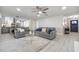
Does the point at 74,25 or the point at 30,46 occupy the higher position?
the point at 74,25

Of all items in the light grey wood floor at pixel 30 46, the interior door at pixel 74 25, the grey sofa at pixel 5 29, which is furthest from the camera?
the interior door at pixel 74 25

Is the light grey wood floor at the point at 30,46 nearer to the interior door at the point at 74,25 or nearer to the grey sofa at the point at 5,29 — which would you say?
the grey sofa at the point at 5,29

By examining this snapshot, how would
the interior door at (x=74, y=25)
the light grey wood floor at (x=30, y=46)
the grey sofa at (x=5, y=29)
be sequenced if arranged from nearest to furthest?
the grey sofa at (x=5, y=29)
the light grey wood floor at (x=30, y=46)
the interior door at (x=74, y=25)

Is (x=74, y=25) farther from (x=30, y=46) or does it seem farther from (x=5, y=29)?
(x=5, y=29)

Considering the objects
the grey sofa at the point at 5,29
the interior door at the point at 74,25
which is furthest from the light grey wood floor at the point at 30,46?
the interior door at the point at 74,25

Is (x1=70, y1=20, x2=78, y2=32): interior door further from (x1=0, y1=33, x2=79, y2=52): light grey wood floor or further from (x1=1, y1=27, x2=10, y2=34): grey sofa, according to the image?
(x1=1, y1=27, x2=10, y2=34): grey sofa

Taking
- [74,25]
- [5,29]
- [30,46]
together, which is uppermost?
[74,25]

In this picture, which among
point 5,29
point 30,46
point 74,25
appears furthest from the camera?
point 74,25

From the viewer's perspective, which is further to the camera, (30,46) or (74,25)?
(74,25)

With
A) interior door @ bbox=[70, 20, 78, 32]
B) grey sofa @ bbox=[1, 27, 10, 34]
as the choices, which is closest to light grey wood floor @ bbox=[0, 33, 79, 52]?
grey sofa @ bbox=[1, 27, 10, 34]

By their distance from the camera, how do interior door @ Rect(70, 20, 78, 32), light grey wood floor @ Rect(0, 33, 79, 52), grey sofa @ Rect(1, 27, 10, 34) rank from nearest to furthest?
grey sofa @ Rect(1, 27, 10, 34) → light grey wood floor @ Rect(0, 33, 79, 52) → interior door @ Rect(70, 20, 78, 32)

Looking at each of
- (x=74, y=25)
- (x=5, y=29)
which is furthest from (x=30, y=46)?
(x=74, y=25)
